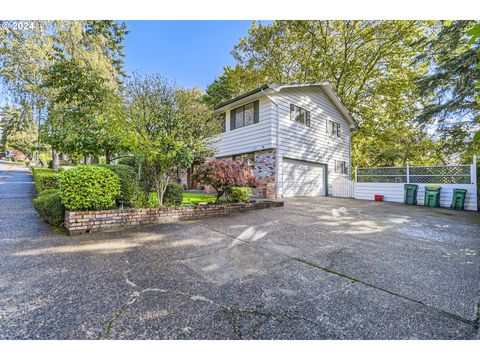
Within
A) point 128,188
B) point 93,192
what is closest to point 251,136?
point 128,188

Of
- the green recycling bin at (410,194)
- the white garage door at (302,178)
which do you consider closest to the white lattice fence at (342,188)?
the white garage door at (302,178)

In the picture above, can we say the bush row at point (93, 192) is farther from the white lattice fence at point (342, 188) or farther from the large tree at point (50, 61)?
the white lattice fence at point (342, 188)

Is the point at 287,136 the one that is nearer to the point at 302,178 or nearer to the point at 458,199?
the point at 302,178

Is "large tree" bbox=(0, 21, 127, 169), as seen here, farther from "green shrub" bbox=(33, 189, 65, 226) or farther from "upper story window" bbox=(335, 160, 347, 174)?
"upper story window" bbox=(335, 160, 347, 174)

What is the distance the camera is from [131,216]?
4863mm

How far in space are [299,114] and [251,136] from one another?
9.71ft

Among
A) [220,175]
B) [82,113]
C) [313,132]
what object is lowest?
[220,175]

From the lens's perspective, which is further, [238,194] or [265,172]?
[265,172]

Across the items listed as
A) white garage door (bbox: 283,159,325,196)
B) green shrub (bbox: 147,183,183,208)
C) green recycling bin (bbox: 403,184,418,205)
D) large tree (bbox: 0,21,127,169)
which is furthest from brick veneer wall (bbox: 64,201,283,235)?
green recycling bin (bbox: 403,184,418,205)

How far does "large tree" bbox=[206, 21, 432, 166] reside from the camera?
47.2 ft

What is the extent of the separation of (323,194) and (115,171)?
11.6m

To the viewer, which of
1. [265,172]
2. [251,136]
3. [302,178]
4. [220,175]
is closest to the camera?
[220,175]

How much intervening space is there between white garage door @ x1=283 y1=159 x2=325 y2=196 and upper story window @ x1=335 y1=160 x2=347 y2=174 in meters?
1.46
